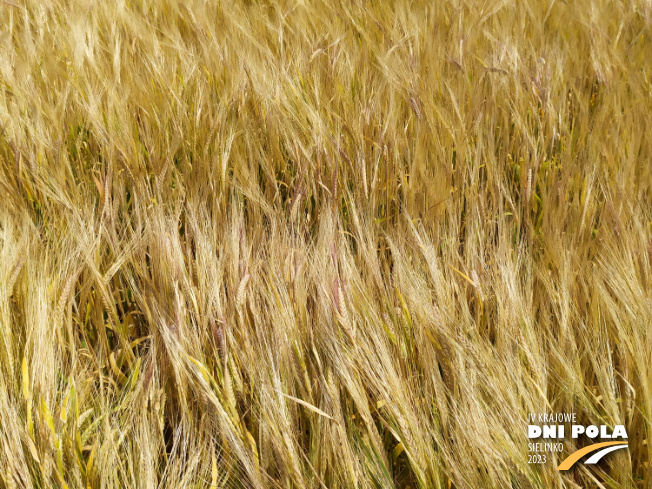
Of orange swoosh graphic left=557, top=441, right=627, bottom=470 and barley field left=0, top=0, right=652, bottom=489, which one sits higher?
barley field left=0, top=0, right=652, bottom=489

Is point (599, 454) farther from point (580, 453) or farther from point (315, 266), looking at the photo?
point (315, 266)

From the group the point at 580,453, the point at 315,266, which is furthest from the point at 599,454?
the point at 315,266

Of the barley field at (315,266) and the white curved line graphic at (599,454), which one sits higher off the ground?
the barley field at (315,266)

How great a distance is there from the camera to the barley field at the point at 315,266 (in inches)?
22.6

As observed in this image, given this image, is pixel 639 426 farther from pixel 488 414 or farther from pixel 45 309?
pixel 45 309

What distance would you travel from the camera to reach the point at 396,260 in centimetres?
72

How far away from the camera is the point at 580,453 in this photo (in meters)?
0.56

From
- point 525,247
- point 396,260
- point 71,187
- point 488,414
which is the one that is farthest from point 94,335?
point 525,247

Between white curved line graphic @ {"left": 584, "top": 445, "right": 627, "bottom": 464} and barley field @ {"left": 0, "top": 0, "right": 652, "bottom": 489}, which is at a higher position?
barley field @ {"left": 0, "top": 0, "right": 652, "bottom": 489}

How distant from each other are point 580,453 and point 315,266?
0.36 m

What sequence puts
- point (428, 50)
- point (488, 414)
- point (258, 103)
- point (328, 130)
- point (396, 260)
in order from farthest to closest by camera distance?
point (428, 50)
point (258, 103)
point (328, 130)
point (396, 260)
point (488, 414)

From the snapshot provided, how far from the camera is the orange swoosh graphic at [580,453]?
548 millimetres

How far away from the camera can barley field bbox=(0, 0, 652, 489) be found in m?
0.57

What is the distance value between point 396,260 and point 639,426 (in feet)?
1.08
